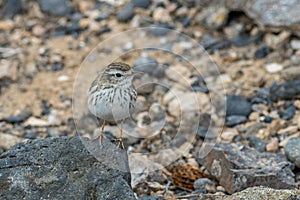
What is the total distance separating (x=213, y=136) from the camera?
8.55 meters

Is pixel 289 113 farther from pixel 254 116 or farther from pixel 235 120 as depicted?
pixel 235 120

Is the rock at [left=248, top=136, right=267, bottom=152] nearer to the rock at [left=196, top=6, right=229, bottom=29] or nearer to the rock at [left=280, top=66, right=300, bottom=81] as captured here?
the rock at [left=280, top=66, right=300, bottom=81]

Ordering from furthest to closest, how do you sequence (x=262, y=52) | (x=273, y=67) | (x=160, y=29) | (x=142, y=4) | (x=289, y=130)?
(x=142, y=4), (x=160, y=29), (x=262, y=52), (x=273, y=67), (x=289, y=130)

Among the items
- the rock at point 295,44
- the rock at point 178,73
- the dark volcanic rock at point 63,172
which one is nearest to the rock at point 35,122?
the rock at point 178,73

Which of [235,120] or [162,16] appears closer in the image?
[235,120]

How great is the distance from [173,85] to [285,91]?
71.3 inches

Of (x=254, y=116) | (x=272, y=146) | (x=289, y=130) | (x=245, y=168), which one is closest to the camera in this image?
(x=245, y=168)

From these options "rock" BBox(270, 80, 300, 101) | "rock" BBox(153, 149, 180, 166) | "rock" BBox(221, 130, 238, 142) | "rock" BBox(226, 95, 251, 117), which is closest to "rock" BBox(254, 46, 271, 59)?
"rock" BBox(270, 80, 300, 101)

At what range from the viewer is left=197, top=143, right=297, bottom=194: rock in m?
6.91

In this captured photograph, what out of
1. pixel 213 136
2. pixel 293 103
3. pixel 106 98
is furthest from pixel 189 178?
pixel 293 103

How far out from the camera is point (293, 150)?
7480 mm

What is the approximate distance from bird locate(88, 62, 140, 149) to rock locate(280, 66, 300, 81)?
3.43m

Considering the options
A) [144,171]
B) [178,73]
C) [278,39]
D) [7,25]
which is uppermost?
[278,39]

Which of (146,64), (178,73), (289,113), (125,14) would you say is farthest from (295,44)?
(125,14)
